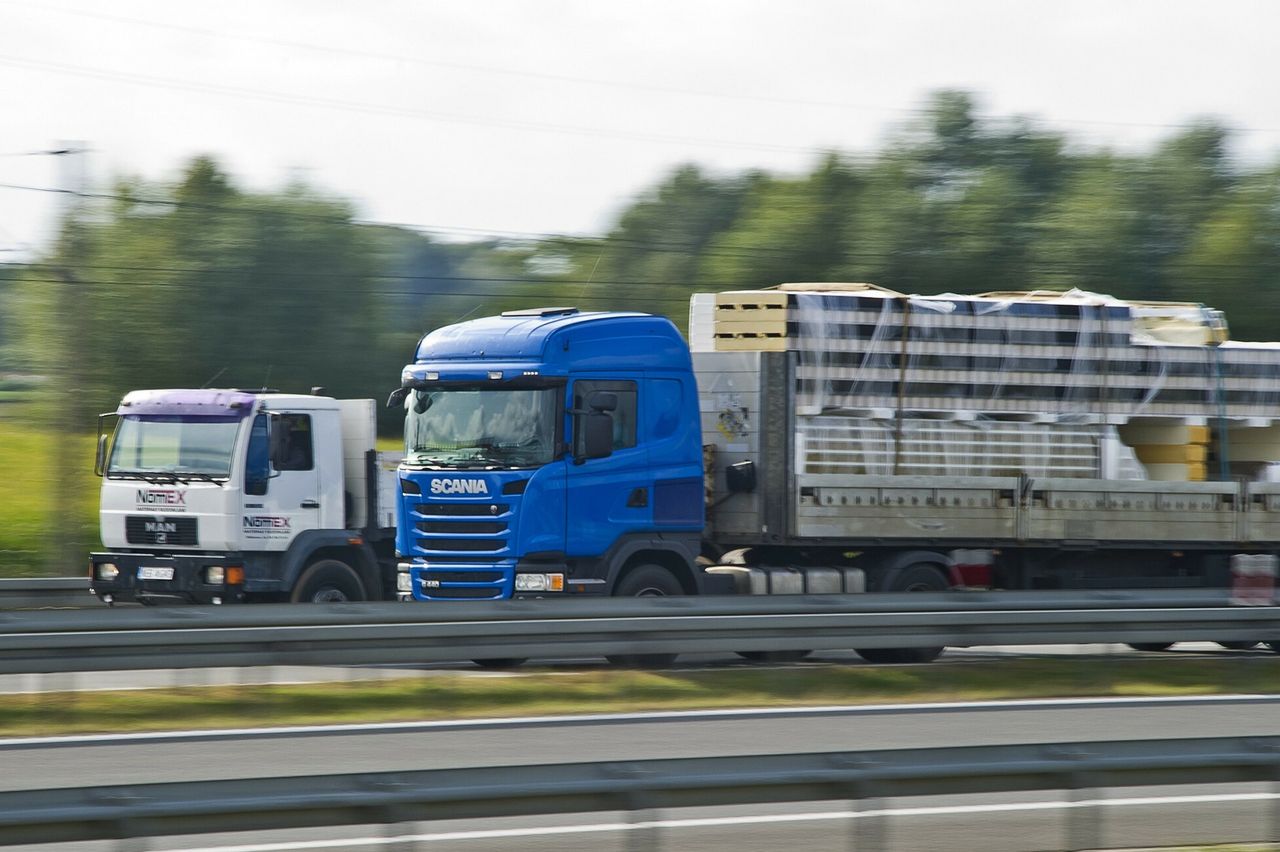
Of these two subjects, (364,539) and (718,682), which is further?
(364,539)

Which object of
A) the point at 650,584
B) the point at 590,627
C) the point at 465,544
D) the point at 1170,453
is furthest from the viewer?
the point at 1170,453

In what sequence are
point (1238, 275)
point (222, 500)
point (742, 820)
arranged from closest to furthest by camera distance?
1. point (742, 820)
2. point (222, 500)
3. point (1238, 275)

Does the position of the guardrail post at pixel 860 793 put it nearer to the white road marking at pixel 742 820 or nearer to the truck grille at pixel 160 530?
the white road marking at pixel 742 820

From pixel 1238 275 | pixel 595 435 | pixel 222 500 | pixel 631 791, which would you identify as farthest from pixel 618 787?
pixel 1238 275

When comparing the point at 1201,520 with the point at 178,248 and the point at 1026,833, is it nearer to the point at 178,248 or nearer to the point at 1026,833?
the point at 1026,833

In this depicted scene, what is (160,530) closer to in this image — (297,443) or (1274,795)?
(297,443)

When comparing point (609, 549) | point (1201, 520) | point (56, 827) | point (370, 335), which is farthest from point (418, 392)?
point (370, 335)

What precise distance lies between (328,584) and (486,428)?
3.72 m

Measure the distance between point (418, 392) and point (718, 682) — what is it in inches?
161

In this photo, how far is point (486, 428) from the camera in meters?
14.3

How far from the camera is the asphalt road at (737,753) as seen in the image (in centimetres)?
725

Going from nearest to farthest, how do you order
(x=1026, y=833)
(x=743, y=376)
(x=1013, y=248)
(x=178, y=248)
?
(x=1026, y=833)
(x=743, y=376)
(x=178, y=248)
(x=1013, y=248)

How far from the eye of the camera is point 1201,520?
16.3 m

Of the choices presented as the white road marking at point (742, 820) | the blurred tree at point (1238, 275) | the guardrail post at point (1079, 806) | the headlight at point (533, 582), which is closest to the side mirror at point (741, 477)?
the headlight at point (533, 582)
